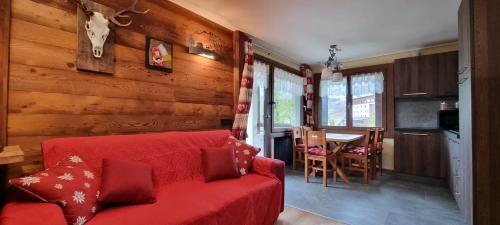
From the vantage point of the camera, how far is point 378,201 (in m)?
2.81

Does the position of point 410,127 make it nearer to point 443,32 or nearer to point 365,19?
point 443,32

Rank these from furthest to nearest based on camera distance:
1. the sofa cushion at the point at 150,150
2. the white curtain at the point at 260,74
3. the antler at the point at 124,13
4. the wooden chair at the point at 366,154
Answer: the white curtain at the point at 260,74
the wooden chair at the point at 366,154
the antler at the point at 124,13
the sofa cushion at the point at 150,150

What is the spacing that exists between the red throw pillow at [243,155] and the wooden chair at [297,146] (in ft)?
6.48

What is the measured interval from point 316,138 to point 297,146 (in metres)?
0.83

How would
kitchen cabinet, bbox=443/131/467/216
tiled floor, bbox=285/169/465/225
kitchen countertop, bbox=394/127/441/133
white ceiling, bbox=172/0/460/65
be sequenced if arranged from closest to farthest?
kitchen cabinet, bbox=443/131/467/216, tiled floor, bbox=285/169/465/225, white ceiling, bbox=172/0/460/65, kitchen countertop, bbox=394/127/441/133

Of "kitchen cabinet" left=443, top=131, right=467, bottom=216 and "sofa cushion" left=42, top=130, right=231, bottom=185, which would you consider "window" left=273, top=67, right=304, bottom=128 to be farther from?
"kitchen cabinet" left=443, top=131, right=467, bottom=216

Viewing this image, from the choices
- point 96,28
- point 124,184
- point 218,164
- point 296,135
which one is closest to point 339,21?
point 296,135

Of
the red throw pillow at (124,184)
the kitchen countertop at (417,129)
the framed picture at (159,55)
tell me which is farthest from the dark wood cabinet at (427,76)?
the red throw pillow at (124,184)

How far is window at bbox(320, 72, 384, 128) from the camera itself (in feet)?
14.8

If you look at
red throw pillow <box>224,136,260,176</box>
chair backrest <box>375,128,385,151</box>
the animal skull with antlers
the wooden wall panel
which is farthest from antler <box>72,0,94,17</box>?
chair backrest <box>375,128,385,151</box>

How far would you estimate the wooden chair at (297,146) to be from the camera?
424 cm

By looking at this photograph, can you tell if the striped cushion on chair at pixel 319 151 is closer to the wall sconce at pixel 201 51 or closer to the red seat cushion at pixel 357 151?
the red seat cushion at pixel 357 151

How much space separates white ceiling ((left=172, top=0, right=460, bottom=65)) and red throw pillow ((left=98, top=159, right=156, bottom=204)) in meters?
1.82

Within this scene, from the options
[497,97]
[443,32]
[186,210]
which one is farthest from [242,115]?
[443,32]
